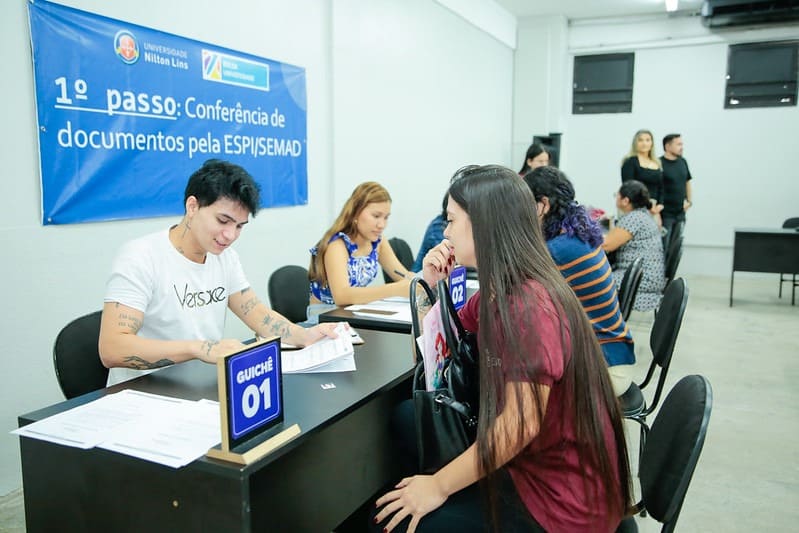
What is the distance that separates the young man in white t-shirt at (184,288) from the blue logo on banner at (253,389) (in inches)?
15.2

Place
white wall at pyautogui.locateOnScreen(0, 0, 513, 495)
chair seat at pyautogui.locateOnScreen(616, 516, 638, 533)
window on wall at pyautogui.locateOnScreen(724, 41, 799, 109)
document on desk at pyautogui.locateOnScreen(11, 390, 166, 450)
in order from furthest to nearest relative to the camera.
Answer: window on wall at pyautogui.locateOnScreen(724, 41, 799, 109), white wall at pyautogui.locateOnScreen(0, 0, 513, 495), chair seat at pyautogui.locateOnScreen(616, 516, 638, 533), document on desk at pyautogui.locateOnScreen(11, 390, 166, 450)

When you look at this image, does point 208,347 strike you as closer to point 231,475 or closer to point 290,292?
point 231,475

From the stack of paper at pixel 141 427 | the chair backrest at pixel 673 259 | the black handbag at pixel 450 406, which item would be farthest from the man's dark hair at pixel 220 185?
the chair backrest at pixel 673 259

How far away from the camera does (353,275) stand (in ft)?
9.25

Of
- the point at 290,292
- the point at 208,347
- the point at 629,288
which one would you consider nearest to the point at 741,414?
the point at 629,288

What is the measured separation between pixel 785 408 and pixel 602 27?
5.62m

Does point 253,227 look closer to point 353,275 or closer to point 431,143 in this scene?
point 353,275

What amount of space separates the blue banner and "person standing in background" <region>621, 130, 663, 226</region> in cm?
355

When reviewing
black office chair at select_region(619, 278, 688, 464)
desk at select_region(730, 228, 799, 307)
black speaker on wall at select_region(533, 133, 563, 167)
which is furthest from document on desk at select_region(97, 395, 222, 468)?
black speaker on wall at select_region(533, 133, 563, 167)

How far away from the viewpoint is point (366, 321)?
2375 mm

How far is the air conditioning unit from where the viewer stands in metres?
6.41

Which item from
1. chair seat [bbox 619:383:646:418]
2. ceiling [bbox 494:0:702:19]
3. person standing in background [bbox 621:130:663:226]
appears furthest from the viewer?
ceiling [bbox 494:0:702:19]

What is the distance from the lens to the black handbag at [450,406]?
4.16 ft

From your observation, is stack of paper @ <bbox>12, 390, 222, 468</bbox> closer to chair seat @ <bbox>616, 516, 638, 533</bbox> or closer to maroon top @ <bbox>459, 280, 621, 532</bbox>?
maroon top @ <bbox>459, 280, 621, 532</bbox>
